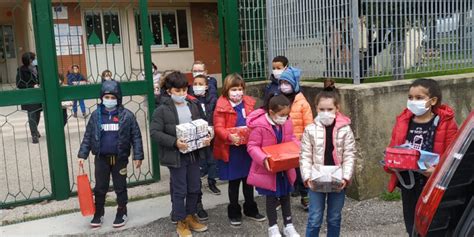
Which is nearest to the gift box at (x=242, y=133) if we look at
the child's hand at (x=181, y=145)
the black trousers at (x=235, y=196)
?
the black trousers at (x=235, y=196)

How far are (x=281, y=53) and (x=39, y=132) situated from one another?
13.5ft

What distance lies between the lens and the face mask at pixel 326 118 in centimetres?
374

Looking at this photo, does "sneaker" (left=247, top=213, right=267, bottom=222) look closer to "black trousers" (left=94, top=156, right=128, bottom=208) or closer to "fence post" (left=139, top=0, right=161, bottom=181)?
"black trousers" (left=94, top=156, right=128, bottom=208)

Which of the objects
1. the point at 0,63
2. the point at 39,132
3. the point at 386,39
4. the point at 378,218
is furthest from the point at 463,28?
the point at 39,132

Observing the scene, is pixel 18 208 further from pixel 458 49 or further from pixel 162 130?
pixel 458 49

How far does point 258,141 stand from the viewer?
4152 millimetres

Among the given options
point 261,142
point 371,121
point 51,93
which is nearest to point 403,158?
point 261,142

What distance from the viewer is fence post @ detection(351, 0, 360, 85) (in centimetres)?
509

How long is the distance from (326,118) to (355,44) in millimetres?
1721

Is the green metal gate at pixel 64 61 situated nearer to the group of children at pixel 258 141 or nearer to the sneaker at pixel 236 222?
the group of children at pixel 258 141

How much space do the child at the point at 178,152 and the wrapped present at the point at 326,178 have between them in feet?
3.97

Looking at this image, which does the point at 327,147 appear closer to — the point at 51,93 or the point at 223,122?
the point at 223,122

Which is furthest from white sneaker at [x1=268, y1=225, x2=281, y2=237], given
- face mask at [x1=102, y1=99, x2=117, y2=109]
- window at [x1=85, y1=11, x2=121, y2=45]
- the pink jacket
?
window at [x1=85, y1=11, x2=121, y2=45]

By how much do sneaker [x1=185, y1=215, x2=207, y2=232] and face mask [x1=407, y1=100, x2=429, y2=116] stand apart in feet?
7.32
